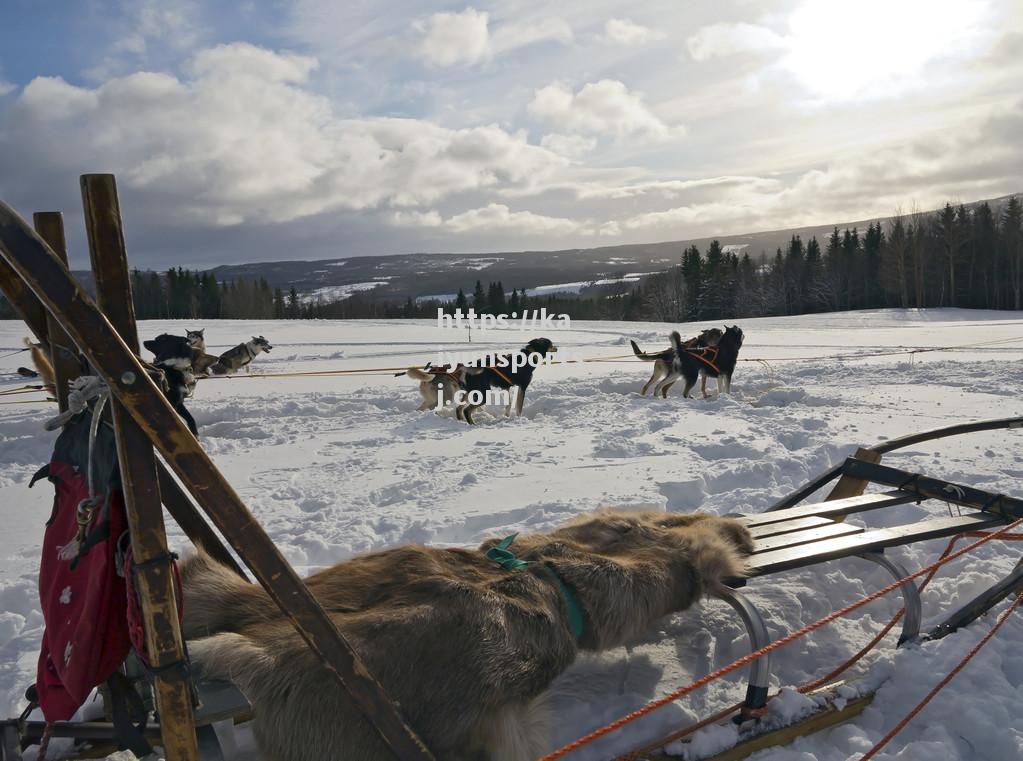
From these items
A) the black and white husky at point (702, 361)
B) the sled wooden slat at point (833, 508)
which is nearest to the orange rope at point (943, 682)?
the sled wooden slat at point (833, 508)

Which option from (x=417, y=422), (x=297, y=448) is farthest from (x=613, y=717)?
(x=417, y=422)

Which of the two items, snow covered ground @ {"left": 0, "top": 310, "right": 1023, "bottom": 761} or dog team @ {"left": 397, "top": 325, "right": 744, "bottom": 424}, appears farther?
dog team @ {"left": 397, "top": 325, "right": 744, "bottom": 424}

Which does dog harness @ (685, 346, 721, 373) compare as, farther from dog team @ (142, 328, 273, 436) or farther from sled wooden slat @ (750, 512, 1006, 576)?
sled wooden slat @ (750, 512, 1006, 576)

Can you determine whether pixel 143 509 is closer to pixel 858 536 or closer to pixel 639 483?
pixel 858 536

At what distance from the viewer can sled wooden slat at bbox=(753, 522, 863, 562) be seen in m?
3.08

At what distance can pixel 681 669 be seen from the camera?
2.93 m

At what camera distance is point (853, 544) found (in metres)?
3.02

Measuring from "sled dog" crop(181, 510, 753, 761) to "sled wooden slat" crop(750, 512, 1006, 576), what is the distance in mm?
432

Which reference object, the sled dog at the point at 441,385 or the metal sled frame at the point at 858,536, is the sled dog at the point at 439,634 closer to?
the metal sled frame at the point at 858,536

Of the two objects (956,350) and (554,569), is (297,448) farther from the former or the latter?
(956,350)

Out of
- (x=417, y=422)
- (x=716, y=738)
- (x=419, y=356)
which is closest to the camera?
(x=716, y=738)

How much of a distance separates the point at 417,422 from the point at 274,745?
7.40 metres

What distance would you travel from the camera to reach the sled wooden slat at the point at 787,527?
3.29m

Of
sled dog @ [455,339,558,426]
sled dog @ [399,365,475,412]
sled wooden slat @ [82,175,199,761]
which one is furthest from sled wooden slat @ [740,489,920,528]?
sled dog @ [399,365,475,412]
